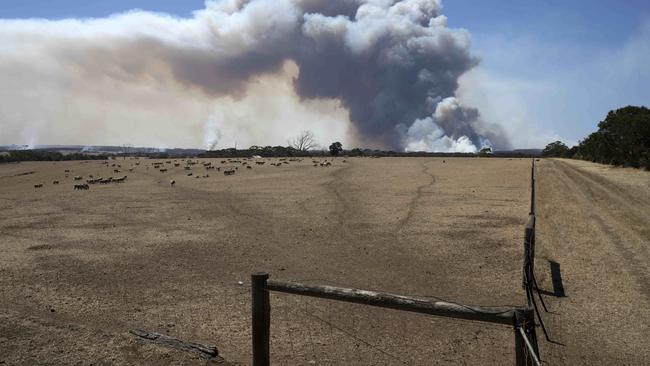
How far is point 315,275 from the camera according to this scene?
1050 cm

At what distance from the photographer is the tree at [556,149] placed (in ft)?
429

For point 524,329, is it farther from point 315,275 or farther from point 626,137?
point 626,137

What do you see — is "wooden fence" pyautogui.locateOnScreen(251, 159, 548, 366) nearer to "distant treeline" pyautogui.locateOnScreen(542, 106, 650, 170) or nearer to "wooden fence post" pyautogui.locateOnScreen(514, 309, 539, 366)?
"wooden fence post" pyautogui.locateOnScreen(514, 309, 539, 366)

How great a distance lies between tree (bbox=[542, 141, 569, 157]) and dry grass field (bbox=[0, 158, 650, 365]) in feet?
391

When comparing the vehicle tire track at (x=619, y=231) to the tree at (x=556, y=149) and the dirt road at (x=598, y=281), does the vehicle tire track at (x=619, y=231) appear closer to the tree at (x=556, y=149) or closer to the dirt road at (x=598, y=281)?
the dirt road at (x=598, y=281)

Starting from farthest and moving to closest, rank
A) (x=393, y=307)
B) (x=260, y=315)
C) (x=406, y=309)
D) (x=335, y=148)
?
(x=335, y=148), (x=260, y=315), (x=393, y=307), (x=406, y=309)

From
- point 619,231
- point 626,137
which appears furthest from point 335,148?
point 619,231

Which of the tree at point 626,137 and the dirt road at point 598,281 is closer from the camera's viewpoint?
the dirt road at point 598,281

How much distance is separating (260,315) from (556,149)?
147m

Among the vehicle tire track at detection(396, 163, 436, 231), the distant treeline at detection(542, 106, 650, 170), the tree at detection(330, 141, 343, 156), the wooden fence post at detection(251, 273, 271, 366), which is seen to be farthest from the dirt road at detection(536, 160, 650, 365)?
the tree at detection(330, 141, 343, 156)

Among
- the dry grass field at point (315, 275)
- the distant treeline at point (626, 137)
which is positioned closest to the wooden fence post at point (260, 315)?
the dry grass field at point (315, 275)

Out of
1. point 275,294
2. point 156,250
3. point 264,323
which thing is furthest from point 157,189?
point 264,323

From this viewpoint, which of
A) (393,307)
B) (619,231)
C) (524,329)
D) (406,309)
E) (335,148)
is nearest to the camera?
(524,329)

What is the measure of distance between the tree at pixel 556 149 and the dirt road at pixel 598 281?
388ft
